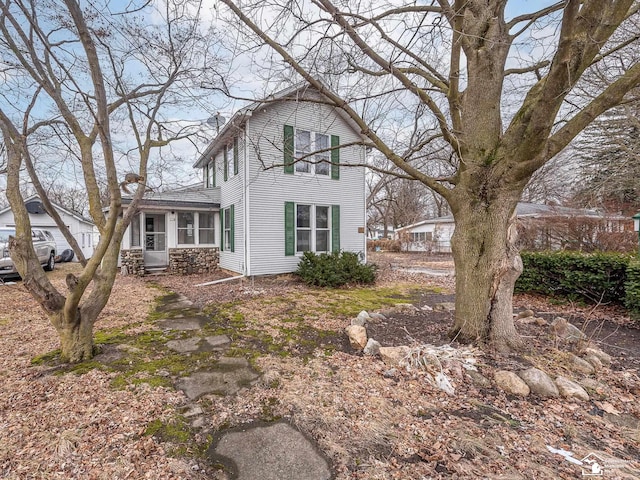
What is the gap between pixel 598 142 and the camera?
1190 cm

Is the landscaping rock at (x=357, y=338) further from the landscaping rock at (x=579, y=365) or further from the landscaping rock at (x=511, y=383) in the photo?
the landscaping rock at (x=579, y=365)

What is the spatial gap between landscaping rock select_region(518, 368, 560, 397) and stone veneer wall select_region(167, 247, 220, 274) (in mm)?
10631

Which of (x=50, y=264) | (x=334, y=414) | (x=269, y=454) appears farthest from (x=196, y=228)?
(x=269, y=454)

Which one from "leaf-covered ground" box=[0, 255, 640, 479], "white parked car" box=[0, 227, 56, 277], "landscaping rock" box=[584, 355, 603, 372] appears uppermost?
"white parked car" box=[0, 227, 56, 277]

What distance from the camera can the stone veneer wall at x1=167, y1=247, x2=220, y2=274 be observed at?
36.3 feet

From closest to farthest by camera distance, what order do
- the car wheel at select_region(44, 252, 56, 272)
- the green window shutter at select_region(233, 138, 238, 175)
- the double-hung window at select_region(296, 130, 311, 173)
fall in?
the double-hung window at select_region(296, 130, 311, 173)
the green window shutter at select_region(233, 138, 238, 175)
the car wheel at select_region(44, 252, 56, 272)

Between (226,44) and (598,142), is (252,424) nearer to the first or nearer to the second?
(226,44)

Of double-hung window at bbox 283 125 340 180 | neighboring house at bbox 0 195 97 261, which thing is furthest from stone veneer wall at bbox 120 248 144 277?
neighboring house at bbox 0 195 97 261

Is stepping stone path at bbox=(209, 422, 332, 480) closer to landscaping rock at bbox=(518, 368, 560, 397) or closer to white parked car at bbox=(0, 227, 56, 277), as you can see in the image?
landscaping rock at bbox=(518, 368, 560, 397)

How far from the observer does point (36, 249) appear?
10781 mm

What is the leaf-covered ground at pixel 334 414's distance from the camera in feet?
6.55

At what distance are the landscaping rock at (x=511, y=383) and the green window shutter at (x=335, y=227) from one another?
23.8 feet

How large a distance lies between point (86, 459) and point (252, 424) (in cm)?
110

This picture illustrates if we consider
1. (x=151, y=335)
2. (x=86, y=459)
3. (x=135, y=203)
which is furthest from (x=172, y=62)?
(x=86, y=459)
